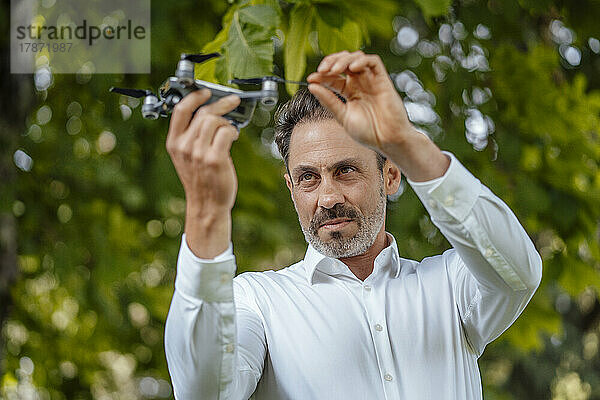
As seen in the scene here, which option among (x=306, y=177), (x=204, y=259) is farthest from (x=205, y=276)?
(x=306, y=177)

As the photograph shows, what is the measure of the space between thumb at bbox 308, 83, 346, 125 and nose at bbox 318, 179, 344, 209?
0.28m

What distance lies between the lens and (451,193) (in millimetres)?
1320

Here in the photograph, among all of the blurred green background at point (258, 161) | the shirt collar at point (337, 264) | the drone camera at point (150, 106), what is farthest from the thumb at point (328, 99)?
the blurred green background at point (258, 161)

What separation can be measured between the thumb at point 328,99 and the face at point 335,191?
290 millimetres

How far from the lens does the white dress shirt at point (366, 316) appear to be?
49.1 inches

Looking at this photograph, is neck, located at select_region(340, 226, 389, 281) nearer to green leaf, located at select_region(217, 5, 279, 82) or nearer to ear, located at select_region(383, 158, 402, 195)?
ear, located at select_region(383, 158, 402, 195)

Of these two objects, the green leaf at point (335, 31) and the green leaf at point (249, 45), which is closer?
the green leaf at point (249, 45)

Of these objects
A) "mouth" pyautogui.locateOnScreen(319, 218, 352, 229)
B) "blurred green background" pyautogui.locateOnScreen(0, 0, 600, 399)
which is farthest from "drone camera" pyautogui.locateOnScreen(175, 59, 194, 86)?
"blurred green background" pyautogui.locateOnScreen(0, 0, 600, 399)

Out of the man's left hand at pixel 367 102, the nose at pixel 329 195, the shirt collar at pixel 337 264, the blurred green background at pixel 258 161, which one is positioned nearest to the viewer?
the man's left hand at pixel 367 102

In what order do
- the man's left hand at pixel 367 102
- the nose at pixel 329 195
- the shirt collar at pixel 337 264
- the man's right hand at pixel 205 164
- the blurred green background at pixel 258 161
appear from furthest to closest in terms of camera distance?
the blurred green background at pixel 258 161 < the shirt collar at pixel 337 264 < the nose at pixel 329 195 < the man's left hand at pixel 367 102 < the man's right hand at pixel 205 164

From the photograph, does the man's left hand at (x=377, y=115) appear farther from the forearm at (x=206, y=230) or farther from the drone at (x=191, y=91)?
the forearm at (x=206, y=230)

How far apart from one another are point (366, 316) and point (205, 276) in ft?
1.71

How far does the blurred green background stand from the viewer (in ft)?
9.64

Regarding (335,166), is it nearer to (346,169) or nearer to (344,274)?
(346,169)
